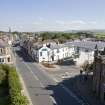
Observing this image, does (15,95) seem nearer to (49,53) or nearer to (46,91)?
(46,91)

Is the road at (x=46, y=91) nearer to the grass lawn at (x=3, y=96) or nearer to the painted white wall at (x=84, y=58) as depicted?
the grass lawn at (x=3, y=96)

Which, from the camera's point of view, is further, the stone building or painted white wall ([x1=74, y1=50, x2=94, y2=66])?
painted white wall ([x1=74, y1=50, x2=94, y2=66])

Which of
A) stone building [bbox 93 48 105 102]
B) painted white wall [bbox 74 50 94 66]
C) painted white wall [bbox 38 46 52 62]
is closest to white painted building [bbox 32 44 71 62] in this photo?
painted white wall [bbox 38 46 52 62]

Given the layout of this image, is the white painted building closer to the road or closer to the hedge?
the road

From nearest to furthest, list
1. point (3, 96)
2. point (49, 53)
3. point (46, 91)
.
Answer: point (3, 96)
point (46, 91)
point (49, 53)

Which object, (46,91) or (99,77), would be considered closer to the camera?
(99,77)

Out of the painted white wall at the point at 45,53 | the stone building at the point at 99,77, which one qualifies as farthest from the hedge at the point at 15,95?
the painted white wall at the point at 45,53

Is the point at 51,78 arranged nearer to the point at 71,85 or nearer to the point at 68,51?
the point at 71,85

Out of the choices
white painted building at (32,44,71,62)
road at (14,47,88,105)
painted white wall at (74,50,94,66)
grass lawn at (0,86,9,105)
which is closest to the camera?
grass lawn at (0,86,9,105)

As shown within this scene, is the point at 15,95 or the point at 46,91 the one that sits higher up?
the point at 15,95

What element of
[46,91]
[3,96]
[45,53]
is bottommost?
[3,96]

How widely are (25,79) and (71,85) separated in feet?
44.6

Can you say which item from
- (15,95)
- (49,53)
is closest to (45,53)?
(49,53)

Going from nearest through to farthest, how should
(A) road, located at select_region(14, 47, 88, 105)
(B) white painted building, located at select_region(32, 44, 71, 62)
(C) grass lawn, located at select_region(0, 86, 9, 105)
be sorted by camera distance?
(C) grass lawn, located at select_region(0, 86, 9, 105) → (A) road, located at select_region(14, 47, 88, 105) → (B) white painted building, located at select_region(32, 44, 71, 62)
